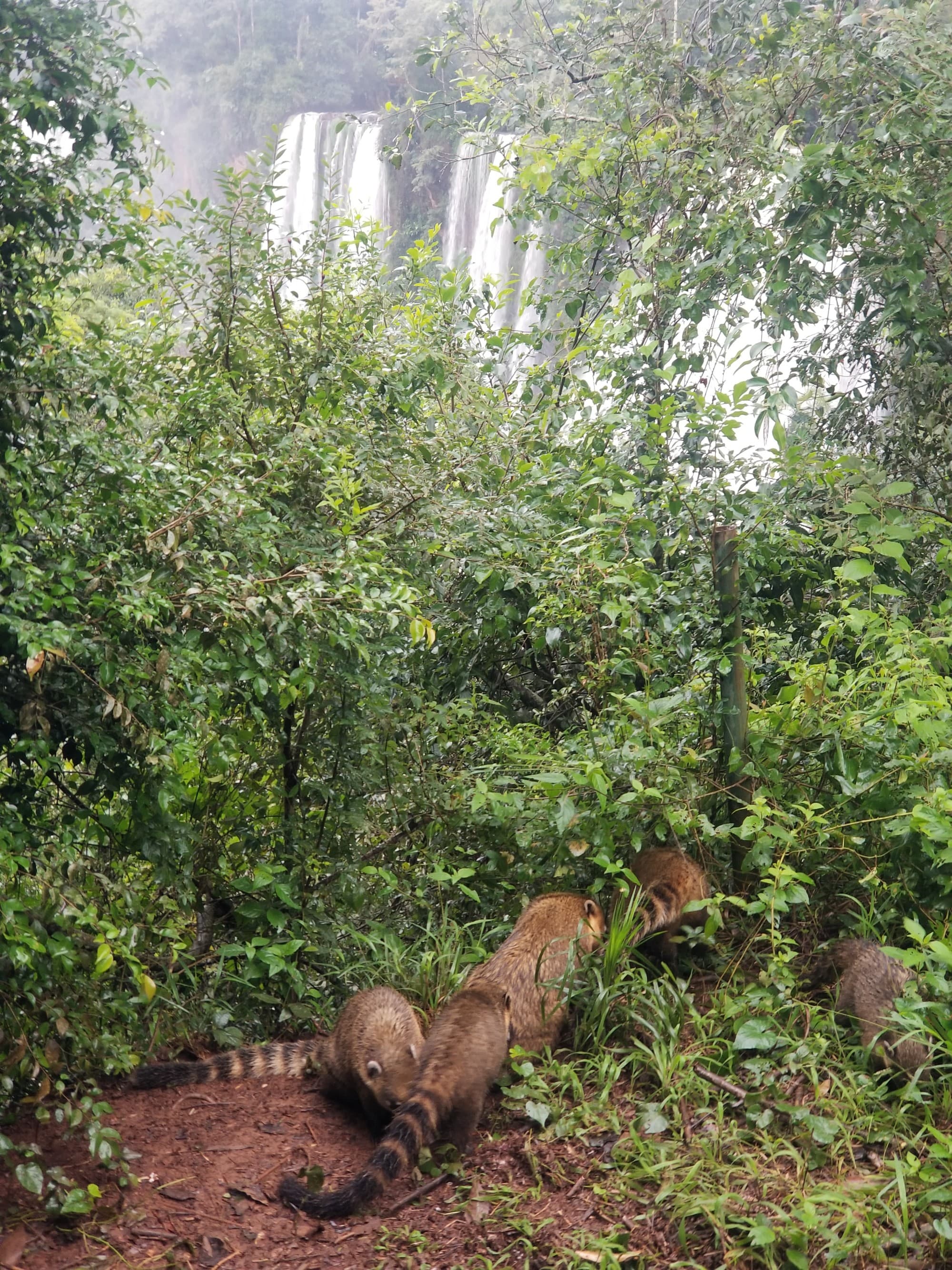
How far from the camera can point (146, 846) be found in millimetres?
3377

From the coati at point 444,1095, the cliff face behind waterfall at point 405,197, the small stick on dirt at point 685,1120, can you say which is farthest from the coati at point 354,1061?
the cliff face behind waterfall at point 405,197

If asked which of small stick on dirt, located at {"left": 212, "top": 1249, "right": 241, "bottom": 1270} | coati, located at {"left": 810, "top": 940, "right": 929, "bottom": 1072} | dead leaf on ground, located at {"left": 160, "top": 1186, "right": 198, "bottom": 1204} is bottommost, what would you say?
small stick on dirt, located at {"left": 212, "top": 1249, "right": 241, "bottom": 1270}

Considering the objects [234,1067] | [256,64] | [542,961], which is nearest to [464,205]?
[256,64]

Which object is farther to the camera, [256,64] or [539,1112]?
[256,64]

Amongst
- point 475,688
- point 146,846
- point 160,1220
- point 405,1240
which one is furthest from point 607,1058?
point 475,688

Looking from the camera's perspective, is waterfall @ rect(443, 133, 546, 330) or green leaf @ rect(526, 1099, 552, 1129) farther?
waterfall @ rect(443, 133, 546, 330)

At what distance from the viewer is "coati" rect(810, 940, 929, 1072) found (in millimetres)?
3201

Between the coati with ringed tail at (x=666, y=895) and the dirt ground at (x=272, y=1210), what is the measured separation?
33.0 inches

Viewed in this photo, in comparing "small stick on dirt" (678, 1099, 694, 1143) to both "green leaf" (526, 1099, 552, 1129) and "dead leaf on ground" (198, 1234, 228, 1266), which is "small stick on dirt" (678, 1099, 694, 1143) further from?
"dead leaf on ground" (198, 1234, 228, 1266)

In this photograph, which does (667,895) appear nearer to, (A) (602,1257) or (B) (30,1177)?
(A) (602,1257)

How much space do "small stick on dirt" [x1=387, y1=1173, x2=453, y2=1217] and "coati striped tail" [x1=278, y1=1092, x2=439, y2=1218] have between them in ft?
0.21

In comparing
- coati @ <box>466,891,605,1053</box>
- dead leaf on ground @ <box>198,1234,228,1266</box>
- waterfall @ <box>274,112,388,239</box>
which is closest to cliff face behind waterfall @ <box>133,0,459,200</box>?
waterfall @ <box>274,112,388,239</box>

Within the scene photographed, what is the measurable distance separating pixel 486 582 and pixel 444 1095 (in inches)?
102

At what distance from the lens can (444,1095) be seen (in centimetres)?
321
